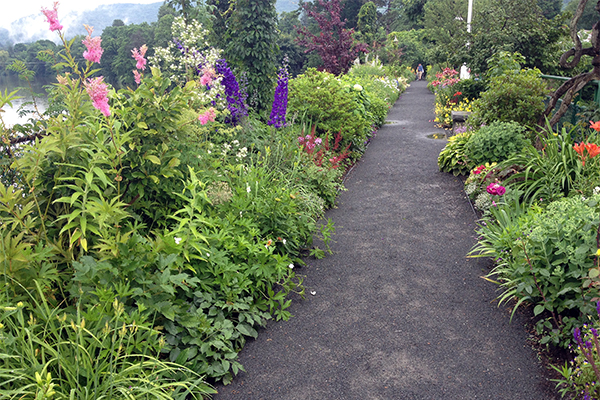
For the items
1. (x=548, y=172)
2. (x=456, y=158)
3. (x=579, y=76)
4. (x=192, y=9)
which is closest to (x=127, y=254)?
(x=548, y=172)

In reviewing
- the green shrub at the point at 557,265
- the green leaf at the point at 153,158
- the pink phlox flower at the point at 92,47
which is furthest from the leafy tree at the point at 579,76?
the pink phlox flower at the point at 92,47

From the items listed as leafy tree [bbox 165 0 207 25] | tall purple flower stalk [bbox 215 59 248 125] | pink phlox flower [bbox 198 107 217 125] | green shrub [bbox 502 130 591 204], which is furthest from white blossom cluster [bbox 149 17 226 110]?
leafy tree [bbox 165 0 207 25]

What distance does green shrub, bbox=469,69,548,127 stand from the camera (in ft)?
21.8

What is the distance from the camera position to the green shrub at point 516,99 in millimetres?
6637

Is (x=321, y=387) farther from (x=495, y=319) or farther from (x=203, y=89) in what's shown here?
(x=203, y=89)

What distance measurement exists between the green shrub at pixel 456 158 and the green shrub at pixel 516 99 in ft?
1.75

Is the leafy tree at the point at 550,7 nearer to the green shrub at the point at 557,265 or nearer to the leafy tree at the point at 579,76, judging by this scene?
the leafy tree at the point at 579,76

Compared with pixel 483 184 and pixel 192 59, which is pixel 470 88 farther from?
pixel 192 59

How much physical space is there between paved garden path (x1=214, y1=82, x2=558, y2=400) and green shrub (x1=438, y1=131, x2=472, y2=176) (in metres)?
1.63

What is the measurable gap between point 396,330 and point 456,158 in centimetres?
453

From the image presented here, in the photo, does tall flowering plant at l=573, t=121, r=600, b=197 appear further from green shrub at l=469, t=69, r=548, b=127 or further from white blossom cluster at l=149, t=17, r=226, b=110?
white blossom cluster at l=149, t=17, r=226, b=110

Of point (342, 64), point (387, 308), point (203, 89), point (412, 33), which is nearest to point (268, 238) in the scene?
point (387, 308)

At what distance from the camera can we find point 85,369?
7.10 ft

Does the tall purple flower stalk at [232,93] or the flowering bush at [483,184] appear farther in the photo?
the tall purple flower stalk at [232,93]
